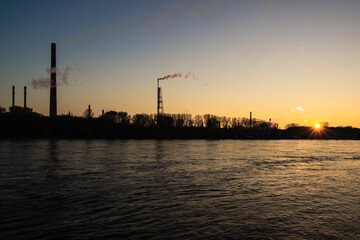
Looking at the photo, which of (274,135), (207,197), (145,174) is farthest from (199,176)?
(274,135)

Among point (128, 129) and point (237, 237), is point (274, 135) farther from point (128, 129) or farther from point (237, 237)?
point (237, 237)

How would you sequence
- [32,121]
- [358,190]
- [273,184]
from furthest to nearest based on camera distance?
[32,121], [273,184], [358,190]

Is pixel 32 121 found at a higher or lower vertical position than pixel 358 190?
higher

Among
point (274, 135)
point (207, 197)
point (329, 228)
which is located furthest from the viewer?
point (274, 135)

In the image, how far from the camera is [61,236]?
899 centimetres

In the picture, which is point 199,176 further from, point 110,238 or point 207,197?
point 110,238

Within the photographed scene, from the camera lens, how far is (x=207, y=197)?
582 inches

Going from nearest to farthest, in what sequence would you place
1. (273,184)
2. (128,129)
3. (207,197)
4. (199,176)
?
1. (207,197)
2. (273,184)
3. (199,176)
4. (128,129)

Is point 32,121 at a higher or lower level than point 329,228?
higher

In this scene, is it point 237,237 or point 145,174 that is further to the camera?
point 145,174

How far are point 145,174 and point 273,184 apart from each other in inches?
348

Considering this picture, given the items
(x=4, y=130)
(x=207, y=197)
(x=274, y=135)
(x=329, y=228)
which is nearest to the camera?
(x=329, y=228)

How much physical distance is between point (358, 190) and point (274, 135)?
16695cm

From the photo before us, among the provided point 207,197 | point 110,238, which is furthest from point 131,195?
point 110,238
